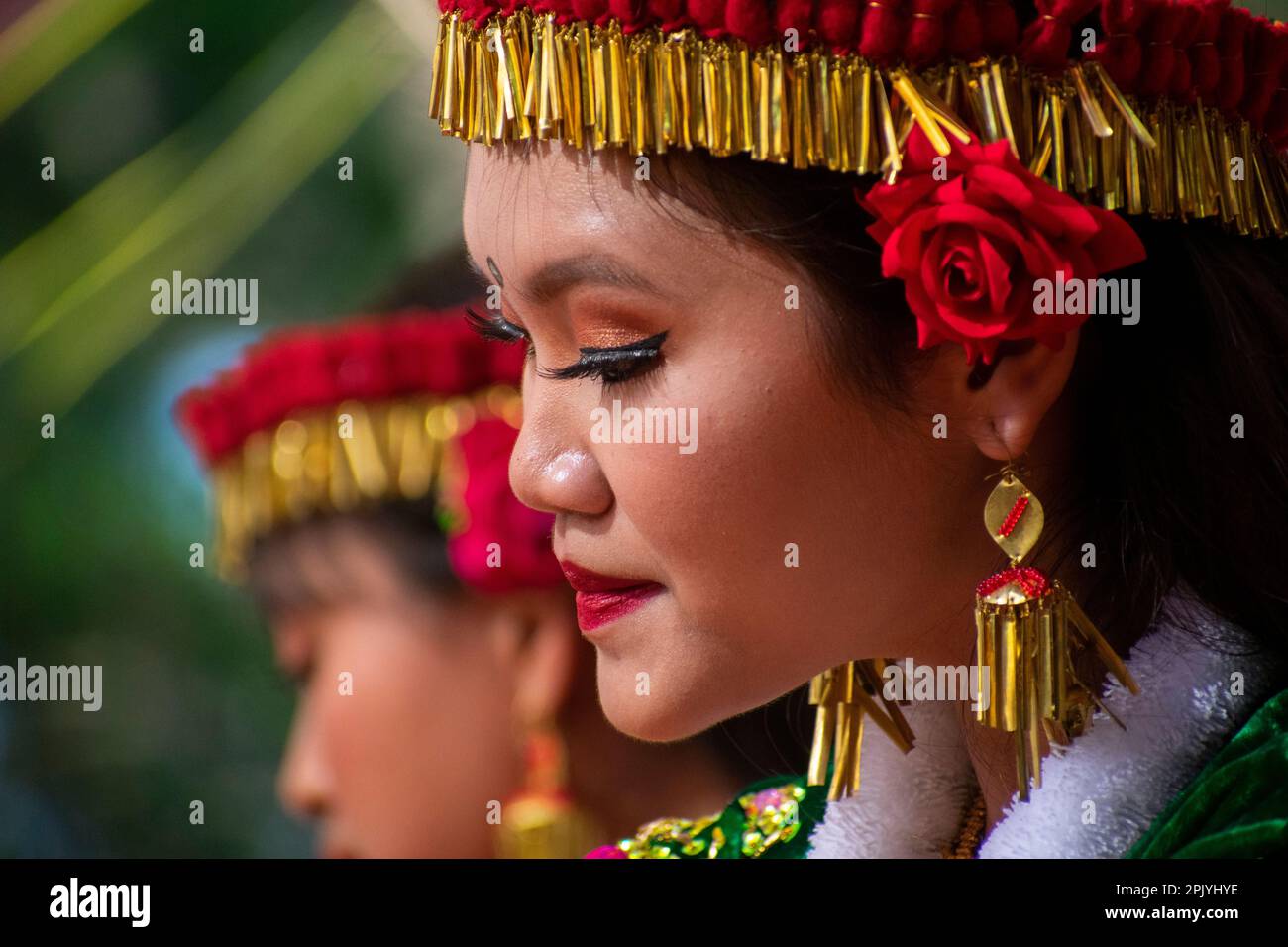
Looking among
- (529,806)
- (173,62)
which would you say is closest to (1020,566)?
(529,806)

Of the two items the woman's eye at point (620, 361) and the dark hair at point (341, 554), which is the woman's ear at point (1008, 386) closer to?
the woman's eye at point (620, 361)

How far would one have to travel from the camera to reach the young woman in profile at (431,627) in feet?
6.49

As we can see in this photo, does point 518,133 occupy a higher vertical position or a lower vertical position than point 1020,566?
higher

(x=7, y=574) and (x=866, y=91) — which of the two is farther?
(x=7, y=574)

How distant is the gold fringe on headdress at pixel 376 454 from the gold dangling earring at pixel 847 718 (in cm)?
69

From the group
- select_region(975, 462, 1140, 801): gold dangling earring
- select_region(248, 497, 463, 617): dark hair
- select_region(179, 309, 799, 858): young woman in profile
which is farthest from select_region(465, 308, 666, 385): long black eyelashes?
select_region(248, 497, 463, 617): dark hair

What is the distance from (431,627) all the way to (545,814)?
0.27m

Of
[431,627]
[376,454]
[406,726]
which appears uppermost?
[376,454]

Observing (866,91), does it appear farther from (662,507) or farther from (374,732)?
(374,732)

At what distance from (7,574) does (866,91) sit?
1785 millimetres

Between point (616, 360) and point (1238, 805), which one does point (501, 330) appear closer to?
point (616, 360)

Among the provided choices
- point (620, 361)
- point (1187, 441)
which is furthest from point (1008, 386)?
point (620, 361)

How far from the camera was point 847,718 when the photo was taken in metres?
1.42

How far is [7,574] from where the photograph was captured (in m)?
2.46
